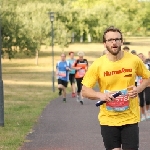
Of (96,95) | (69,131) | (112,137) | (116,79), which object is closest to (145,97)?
(69,131)

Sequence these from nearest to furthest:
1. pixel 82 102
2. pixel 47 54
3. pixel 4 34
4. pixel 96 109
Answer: pixel 96 109, pixel 82 102, pixel 4 34, pixel 47 54

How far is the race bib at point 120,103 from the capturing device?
6867 mm

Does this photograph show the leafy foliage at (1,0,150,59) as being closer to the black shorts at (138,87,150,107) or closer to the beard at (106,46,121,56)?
the black shorts at (138,87,150,107)

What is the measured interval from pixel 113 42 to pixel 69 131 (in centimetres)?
716

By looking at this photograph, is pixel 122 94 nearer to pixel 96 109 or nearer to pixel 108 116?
pixel 108 116

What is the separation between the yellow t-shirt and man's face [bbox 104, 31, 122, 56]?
0.18 m

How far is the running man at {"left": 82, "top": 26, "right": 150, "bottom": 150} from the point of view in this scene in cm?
688

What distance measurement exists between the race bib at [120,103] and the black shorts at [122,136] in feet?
0.70

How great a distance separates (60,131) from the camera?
13.7 m

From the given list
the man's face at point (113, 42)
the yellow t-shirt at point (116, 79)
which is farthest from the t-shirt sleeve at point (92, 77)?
the man's face at point (113, 42)

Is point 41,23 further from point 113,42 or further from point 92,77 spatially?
point 113,42

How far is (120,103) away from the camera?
688 cm

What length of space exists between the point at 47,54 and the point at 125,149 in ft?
228

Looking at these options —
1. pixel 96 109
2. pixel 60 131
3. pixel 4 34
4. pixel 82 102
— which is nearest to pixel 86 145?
pixel 60 131
